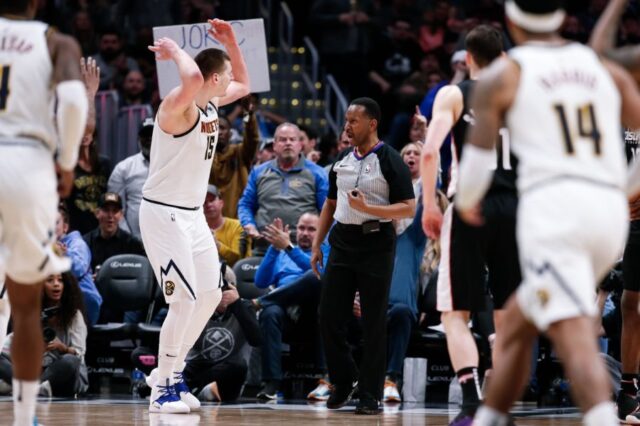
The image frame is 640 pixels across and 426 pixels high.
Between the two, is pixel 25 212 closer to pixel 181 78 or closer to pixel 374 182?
pixel 181 78

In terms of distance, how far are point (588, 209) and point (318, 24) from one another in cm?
1335

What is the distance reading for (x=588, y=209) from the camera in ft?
16.9

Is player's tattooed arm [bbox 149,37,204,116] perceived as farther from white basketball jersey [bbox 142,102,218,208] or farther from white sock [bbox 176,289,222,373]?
white sock [bbox 176,289,222,373]

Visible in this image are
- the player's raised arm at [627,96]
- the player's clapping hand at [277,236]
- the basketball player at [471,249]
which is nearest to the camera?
the player's raised arm at [627,96]

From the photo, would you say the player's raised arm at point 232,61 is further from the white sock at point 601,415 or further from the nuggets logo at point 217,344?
the white sock at point 601,415

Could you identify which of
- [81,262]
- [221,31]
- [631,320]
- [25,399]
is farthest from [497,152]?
[81,262]

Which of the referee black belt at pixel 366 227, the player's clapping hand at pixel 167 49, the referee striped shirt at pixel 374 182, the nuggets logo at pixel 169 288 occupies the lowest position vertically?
the nuggets logo at pixel 169 288

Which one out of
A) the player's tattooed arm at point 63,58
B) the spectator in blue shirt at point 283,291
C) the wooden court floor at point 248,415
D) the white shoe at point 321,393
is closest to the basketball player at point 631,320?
the wooden court floor at point 248,415

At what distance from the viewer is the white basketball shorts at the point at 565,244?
16.7 feet

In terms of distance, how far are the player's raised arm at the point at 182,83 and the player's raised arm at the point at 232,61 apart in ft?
2.44

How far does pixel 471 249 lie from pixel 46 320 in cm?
531

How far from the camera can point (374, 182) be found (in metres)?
9.68

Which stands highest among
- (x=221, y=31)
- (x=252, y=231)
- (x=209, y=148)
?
(x=221, y=31)

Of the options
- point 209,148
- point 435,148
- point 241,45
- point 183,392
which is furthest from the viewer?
point 241,45
